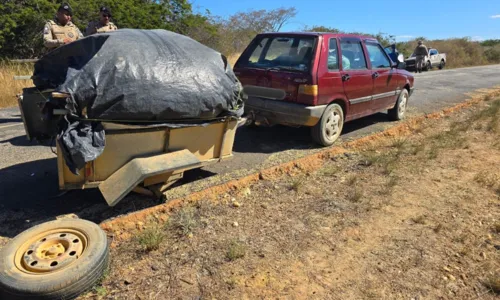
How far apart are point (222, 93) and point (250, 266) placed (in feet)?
6.19

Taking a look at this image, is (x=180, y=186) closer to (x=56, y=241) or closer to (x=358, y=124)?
(x=56, y=241)

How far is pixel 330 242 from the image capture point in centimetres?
343

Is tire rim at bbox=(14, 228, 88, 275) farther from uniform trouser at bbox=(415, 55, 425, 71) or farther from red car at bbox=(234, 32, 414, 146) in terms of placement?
uniform trouser at bbox=(415, 55, 425, 71)

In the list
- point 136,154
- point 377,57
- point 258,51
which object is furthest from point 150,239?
point 377,57

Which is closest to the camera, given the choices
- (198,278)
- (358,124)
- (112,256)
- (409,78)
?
(198,278)

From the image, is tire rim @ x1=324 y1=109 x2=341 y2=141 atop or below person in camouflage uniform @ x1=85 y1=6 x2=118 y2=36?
below

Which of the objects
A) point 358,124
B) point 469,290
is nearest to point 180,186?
point 469,290

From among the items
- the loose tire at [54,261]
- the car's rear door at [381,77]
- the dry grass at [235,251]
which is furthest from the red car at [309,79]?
the loose tire at [54,261]

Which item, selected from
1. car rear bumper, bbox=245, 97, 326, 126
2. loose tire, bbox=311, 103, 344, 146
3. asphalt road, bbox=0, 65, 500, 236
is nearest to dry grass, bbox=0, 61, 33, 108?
asphalt road, bbox=0, 65, 500, 236

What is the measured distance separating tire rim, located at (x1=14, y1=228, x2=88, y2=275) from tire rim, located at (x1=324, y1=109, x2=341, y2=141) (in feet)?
13.5

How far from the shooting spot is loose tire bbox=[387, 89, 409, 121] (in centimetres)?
805

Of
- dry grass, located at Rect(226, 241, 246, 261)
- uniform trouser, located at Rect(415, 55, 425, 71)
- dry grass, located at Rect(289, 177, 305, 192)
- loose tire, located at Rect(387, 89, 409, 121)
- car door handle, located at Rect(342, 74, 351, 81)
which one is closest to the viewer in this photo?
dry grass, located at Rect(226, 241, 246, 261)

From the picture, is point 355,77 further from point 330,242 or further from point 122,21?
point 122,21

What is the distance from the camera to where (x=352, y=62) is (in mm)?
6375
